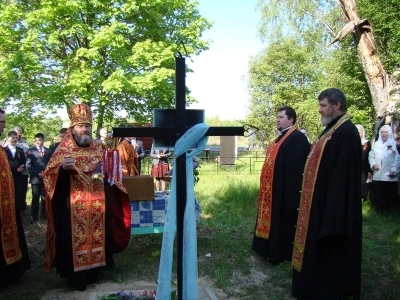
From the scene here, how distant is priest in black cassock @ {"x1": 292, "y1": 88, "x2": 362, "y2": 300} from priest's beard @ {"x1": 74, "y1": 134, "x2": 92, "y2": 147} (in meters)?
2.68

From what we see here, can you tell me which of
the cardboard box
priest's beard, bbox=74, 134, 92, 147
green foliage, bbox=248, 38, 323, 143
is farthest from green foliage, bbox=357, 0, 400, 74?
priest's beard, bbox=74, 134, 92, 147

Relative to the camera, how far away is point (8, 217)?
521 cm

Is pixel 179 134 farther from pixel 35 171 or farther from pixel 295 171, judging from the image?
pixel 35 171

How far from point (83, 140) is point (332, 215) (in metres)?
3.02

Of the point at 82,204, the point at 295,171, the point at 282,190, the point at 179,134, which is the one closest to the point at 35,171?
the point at 82,204

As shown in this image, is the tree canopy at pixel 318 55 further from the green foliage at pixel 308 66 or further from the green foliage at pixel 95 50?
the green foliage at pixel 95 50

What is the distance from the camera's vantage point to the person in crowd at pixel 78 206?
5.12 m

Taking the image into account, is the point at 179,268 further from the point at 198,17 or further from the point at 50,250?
the point at 198,17

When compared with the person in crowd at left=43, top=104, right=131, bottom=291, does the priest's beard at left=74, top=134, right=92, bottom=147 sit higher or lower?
higher

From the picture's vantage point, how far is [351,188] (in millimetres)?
4191

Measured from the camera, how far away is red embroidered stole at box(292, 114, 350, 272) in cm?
448

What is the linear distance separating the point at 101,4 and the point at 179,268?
16305 mm

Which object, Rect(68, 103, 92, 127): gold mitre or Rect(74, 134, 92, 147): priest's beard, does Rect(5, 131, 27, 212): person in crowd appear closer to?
Rect(74, 134, 92, 147): priest's beard

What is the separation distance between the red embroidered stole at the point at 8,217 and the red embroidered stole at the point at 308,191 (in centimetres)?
337
